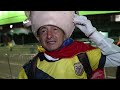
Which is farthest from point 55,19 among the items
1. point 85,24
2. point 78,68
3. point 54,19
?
point 78,68

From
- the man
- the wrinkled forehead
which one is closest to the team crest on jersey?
the man

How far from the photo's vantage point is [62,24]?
4.69ft

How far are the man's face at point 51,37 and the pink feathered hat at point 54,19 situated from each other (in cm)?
2

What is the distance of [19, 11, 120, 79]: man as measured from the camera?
1419mm

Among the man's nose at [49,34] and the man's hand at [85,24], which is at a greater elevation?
the man's hand at [85,24]

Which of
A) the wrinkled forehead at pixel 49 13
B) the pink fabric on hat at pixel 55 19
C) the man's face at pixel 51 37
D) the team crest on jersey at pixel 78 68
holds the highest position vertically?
the wrinkled forehead at pixel 49 13

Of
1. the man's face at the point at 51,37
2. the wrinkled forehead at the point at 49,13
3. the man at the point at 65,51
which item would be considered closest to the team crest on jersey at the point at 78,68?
the man at the point at 65,51

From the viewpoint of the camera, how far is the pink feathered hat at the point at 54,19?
141cm

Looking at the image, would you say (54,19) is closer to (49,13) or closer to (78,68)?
(49,13)

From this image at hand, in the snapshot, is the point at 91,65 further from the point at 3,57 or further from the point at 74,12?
the point at 3,57

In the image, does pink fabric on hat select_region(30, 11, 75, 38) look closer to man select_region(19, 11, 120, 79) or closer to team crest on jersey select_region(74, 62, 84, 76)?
man select_region(19, 11, 120, 79)

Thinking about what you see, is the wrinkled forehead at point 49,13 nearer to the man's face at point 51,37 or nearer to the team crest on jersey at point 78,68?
the man's face at point 51,37
